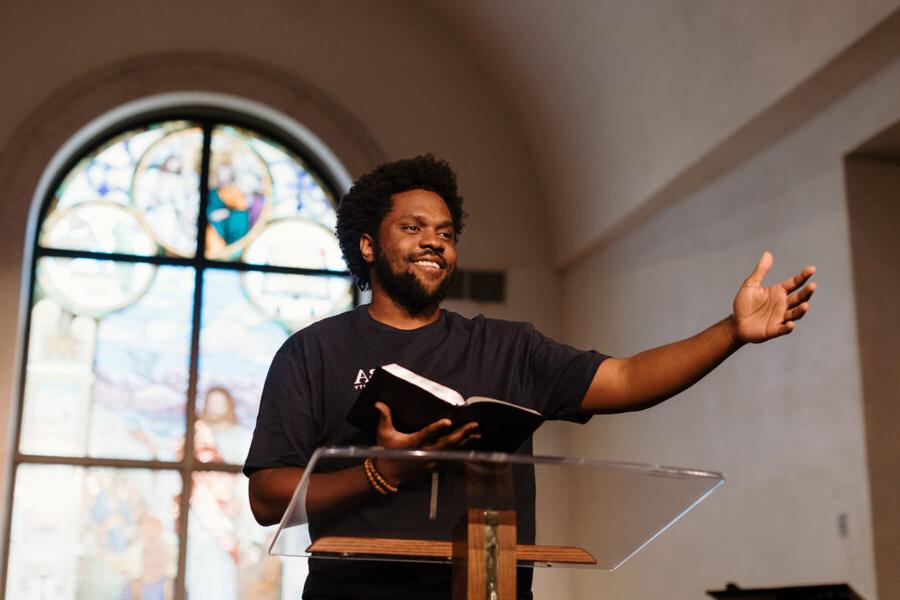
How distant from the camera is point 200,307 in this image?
6.38 m

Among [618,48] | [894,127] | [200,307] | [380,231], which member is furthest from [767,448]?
[200,307]

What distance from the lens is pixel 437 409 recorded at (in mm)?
1719

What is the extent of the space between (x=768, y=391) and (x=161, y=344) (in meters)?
3.09

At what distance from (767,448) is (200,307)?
3050 millimetres

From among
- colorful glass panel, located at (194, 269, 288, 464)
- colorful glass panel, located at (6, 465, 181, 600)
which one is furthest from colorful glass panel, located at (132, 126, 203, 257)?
colorful glass panel, located at (6, 465, 181, 600)

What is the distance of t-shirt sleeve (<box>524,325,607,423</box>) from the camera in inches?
89.5

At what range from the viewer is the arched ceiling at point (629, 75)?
14.3 ft

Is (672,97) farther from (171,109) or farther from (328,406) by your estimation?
(328,406)

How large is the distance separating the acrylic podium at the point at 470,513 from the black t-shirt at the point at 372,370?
0.97ft

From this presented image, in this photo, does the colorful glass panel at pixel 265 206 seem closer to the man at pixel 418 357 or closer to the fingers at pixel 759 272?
the man at pixel 418 357

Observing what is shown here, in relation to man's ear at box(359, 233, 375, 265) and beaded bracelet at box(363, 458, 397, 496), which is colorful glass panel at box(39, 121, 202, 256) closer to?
man's ear at box(359, 233, 375, 265)

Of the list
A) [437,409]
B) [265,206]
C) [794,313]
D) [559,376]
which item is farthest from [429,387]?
[265,206]

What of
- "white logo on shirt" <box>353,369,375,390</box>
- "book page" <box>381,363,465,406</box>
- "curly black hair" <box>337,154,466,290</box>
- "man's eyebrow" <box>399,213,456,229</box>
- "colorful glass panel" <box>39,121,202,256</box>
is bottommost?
"book page" <box>381,363,465,406</box>

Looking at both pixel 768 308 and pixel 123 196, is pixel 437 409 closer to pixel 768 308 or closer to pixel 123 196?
pixel 768 308
